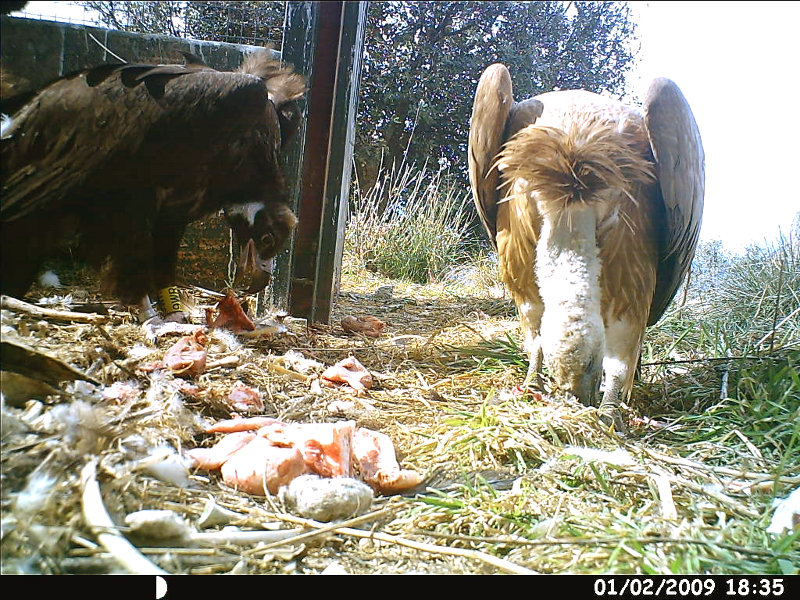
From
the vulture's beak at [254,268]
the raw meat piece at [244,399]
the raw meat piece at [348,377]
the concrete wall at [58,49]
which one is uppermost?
the concrete wall at [58,49]

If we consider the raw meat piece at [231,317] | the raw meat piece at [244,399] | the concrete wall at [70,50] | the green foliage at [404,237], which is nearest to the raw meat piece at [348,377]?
the raw meat piece at [244,399]

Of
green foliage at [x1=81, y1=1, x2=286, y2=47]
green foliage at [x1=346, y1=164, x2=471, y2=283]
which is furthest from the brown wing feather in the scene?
green foliage at [x1=346, y1=164, x2=471, y2=283]

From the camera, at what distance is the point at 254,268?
2836mm

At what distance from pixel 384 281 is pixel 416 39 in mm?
3696

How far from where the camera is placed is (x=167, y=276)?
274 cm

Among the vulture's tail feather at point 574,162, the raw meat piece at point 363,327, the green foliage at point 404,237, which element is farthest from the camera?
the green foliage at point 404,237

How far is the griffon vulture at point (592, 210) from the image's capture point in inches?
80.3

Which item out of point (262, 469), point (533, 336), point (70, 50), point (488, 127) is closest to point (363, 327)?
point (533, 336)

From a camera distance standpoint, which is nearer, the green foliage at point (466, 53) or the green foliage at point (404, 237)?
the green foliage at point (466, 53)

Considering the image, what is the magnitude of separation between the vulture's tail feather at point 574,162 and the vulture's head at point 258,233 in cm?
103

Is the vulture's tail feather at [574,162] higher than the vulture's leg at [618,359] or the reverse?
higher
